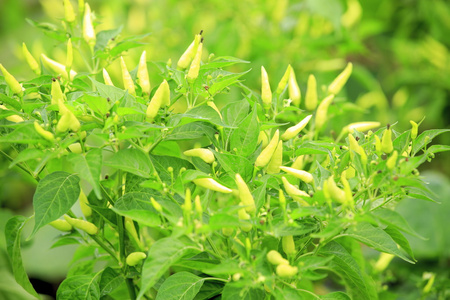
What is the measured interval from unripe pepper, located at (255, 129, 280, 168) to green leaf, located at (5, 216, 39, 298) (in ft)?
1.37

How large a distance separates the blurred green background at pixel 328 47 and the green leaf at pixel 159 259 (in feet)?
2.46

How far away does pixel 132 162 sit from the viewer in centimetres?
75

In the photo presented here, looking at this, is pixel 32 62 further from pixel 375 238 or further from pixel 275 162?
pixel 375 238

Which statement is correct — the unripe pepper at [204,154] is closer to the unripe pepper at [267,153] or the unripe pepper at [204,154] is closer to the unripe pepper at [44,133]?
the unripe pepper at [267,153]

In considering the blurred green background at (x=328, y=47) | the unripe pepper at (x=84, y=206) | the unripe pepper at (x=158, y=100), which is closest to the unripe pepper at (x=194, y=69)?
the unripe pepper at (x=158, y=100)

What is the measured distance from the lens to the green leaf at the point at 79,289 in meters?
0.85

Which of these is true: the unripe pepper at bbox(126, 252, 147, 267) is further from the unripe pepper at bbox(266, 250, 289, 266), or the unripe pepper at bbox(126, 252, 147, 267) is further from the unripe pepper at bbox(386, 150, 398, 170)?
the unripe pepper at bbox(386, 150, 398, 170)

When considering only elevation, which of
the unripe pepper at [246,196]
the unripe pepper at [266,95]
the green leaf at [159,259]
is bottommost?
the green leaf at [159,259]

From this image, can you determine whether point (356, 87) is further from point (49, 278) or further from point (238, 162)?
point (238, 162)

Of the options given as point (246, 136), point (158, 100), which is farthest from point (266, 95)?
point (158, 100)

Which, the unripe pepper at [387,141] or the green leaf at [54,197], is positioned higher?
the unripe pepper at [387,141]

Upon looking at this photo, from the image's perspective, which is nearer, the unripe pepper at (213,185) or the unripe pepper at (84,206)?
the unripe pepper at (213,185)

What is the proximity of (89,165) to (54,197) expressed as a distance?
0.33ft

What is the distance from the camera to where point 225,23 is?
2.11 metres
